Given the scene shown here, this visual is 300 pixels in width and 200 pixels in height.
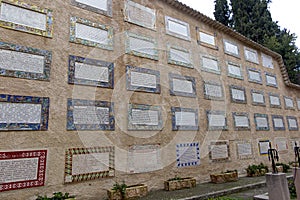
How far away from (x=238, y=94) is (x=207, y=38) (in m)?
2.87

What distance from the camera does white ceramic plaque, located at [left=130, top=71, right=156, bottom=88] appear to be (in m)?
6.73

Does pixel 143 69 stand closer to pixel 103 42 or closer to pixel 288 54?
pixel 103 42

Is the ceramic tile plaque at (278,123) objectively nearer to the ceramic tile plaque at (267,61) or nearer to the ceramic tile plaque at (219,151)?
the ceramic tile plaque at (267,61)

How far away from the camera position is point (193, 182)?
666 cm

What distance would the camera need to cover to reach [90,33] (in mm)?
6285

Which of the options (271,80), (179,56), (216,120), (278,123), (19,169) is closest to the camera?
(19,169)

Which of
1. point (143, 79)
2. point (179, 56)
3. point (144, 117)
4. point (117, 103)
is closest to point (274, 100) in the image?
point (179, 56)

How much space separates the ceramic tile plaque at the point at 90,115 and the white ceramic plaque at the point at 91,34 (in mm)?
1849

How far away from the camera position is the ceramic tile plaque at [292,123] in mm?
12126

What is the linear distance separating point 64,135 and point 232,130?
6.63 meters

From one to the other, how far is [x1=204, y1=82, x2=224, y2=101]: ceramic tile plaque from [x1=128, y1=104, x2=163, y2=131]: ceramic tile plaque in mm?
2556

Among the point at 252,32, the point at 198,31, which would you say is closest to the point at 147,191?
the point at 198,31

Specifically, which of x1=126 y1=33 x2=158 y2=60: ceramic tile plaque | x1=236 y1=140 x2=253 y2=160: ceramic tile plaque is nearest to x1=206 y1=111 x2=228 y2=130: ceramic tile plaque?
x1=236 y1=140 x2=253 y2=160: ceramic tile plaque

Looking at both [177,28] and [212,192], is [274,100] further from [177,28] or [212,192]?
[212,192]
